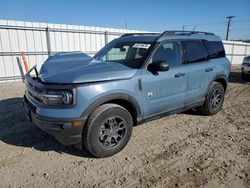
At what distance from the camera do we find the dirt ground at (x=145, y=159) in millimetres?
2744

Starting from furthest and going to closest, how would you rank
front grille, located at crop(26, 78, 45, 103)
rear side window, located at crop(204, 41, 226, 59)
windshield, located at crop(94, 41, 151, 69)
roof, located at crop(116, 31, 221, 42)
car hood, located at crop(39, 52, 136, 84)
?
rear side window, located at crop(204, 41, 226, 59), roof, located at crop(116, 31, 221, 42), windshield, located at crop(94, 41, 151, 69), front grille, located at crop(26, 78, 45, 103), car hood, located at crop(39, 52, 136, 84)

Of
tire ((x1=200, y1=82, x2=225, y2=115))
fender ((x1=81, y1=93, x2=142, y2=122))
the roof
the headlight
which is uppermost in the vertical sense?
the roof

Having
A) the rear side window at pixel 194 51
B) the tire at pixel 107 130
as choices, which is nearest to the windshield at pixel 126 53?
the tire at pixel 107 130

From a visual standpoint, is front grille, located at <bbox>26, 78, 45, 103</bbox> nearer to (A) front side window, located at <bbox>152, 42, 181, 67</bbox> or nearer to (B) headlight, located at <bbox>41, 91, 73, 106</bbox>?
(B) headlight, located at <bbox>41, 91, 73, 106</bbox>

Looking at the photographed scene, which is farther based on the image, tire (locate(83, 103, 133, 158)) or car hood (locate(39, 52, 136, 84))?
tire (locate(83, 103, 133, 158))

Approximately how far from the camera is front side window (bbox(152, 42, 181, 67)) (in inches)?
146

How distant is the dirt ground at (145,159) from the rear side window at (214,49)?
1572mm

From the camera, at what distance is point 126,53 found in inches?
164

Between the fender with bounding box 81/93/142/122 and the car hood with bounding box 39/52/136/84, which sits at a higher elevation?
the car hood with bounding box 39/52/136/84

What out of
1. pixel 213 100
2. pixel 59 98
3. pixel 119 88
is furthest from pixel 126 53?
pixel 213 100

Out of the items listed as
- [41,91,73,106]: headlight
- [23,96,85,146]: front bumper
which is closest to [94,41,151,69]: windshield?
[41,91,73,106]: headlight

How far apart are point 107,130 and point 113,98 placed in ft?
1.69

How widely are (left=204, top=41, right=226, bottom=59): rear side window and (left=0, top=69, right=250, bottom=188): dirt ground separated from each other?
1572 mm

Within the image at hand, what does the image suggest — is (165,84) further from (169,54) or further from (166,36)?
(166,36)
